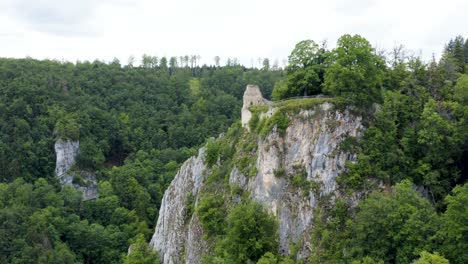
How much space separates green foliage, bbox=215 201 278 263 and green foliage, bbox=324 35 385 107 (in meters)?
10.9

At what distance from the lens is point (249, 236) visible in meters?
36.4

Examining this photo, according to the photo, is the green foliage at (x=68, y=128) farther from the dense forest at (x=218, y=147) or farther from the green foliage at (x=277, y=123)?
the green foliage at (x=277, y=123)

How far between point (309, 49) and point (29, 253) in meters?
40.2

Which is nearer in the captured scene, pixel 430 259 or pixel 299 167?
pixel 430 259

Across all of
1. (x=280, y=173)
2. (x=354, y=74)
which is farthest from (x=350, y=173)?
(x=354, y=74)

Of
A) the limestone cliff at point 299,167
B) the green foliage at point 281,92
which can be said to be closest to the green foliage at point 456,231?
the limestone cliff at point 299,167

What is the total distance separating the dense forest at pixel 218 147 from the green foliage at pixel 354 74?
4.4 inches

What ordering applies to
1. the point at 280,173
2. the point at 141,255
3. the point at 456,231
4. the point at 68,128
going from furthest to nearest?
the point at 68,128 < the point at 141,255 < the point at 280,173 < the point at 456,231

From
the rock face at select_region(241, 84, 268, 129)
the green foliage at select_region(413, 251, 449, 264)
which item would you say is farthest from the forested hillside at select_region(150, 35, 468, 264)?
the rock face at select_region(241, 84, 268, 129)

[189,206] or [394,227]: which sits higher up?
[394,227]

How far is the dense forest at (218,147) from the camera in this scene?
105 feet

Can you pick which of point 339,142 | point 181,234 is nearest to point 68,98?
point 181,234

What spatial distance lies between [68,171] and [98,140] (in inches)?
522

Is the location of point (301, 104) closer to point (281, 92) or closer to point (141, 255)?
point (281, 92)
